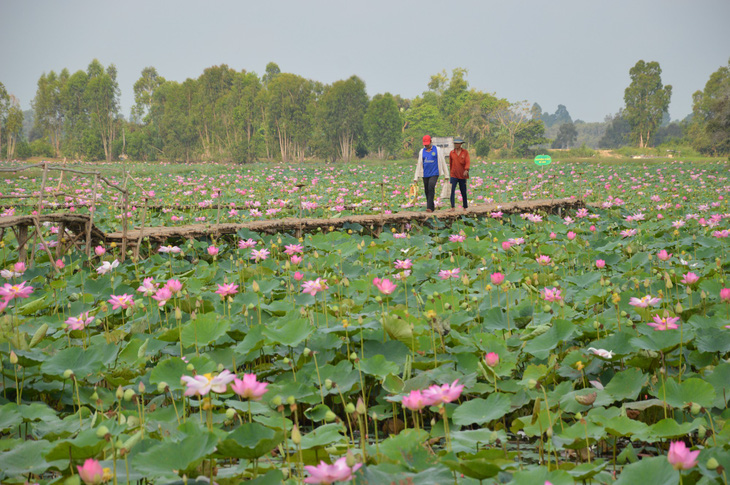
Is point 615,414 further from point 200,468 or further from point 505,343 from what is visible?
point 200,468

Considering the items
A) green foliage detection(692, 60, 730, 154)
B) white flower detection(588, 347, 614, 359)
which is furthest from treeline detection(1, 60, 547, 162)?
white flower detection(588, 347, 614, 359)

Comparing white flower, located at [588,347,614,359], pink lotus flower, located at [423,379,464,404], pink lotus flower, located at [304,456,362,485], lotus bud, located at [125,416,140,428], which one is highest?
pink lotus flower, located at [423,379,464,404]

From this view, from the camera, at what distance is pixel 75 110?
147 ft

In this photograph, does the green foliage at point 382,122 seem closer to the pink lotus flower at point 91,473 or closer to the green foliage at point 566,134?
the pink lotus flower at point 91,473

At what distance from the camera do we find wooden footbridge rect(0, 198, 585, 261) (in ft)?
15.0

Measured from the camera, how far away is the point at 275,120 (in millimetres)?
34438

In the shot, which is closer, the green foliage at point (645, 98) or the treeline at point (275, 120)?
the treeline at point (275, 120)

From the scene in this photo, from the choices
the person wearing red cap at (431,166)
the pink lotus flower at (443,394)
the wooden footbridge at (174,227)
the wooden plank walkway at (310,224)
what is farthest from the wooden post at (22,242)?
the person wearing red cap at (431,166)

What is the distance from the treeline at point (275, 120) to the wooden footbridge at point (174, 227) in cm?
1960

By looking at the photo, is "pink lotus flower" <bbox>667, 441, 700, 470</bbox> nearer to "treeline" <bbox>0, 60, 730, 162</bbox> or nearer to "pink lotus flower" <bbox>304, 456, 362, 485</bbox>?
"pink lotus flower" <bbox>304, 456, 362, 485</bbox>

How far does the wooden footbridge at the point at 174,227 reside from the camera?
4578 mm

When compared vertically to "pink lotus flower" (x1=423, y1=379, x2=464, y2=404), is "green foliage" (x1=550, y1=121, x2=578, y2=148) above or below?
above

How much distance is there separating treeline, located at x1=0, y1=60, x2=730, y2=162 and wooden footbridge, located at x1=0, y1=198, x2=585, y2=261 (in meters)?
19.6

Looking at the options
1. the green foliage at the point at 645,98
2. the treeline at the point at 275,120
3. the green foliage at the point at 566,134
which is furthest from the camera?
the green foliage at the point at 566,134
